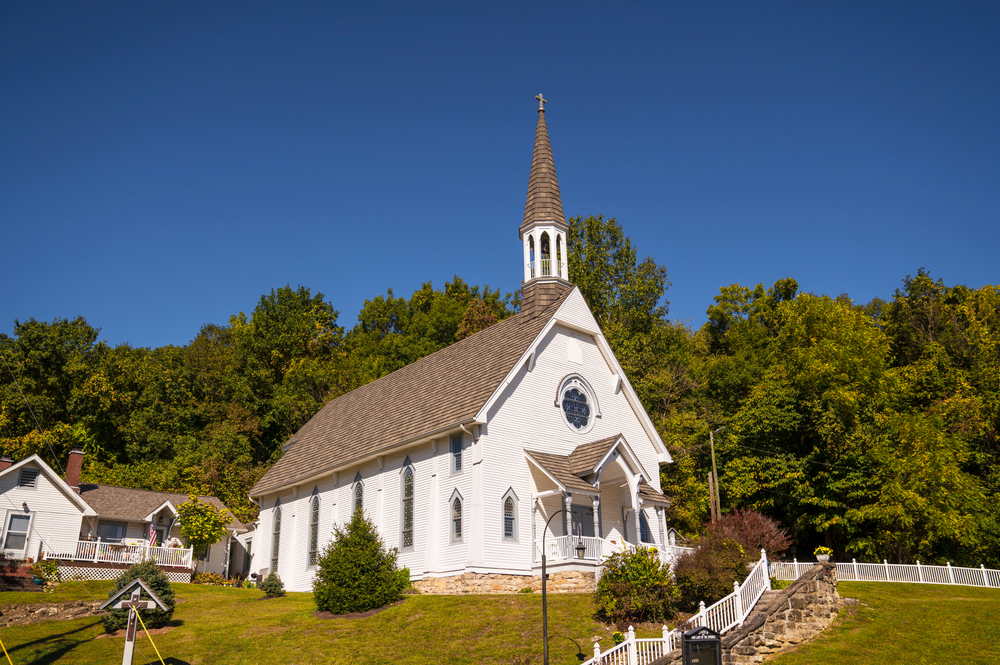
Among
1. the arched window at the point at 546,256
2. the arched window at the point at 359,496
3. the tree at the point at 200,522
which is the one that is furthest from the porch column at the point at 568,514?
the tree at the point at 200,522

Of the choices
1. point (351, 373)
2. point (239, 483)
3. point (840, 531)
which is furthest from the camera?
point (351, 373)

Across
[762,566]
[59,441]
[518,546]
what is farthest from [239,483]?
[762,566]

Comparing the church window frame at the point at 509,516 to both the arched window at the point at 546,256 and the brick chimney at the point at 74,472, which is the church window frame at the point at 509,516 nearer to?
the arched window at the point at 546,256

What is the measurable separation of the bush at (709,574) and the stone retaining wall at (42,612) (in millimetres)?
18413

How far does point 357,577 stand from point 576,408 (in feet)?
35.4

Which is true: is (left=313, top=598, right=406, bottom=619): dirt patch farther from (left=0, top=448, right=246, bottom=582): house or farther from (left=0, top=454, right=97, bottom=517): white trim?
(left=0, top=454, right=97, bottom=517): white trim

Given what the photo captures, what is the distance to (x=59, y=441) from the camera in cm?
5347

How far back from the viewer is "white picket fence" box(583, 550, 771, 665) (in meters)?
17.1

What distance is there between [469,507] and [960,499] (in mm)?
24804

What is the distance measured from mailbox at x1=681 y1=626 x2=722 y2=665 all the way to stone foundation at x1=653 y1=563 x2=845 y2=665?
0.94m

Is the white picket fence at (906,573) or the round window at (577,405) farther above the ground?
the round window at (577,405)

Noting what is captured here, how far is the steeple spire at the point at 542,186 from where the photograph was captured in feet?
117

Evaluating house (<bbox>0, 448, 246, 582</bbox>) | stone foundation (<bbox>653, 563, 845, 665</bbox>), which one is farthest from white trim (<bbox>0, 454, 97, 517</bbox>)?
stone foundation (<bbox>653, 563, 845, 665</bbox>)

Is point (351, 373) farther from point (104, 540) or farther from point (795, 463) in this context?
point (795, 463)
